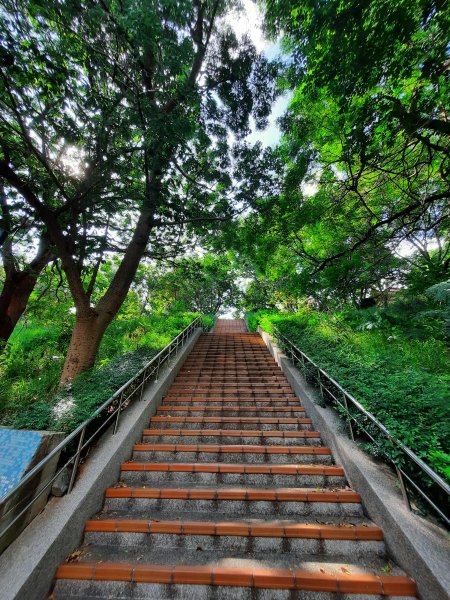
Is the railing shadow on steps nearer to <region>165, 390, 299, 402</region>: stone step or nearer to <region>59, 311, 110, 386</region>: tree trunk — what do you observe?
<region>165, 390, 299, 402</region>: stone step

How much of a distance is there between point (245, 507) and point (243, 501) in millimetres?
61

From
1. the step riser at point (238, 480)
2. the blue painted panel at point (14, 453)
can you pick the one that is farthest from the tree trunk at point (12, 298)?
the step riser at point (238, 480)

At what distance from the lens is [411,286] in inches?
258

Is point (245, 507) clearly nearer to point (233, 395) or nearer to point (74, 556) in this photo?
point (74, 556)

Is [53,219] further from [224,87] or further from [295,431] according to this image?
[295,431]

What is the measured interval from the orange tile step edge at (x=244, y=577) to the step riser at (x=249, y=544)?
0.30 m

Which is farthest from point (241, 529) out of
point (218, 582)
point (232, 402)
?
point (232, 402)

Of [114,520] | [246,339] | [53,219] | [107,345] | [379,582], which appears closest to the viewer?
[379,582]

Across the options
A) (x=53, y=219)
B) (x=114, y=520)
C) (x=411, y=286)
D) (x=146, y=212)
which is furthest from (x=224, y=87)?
(x=114, y=520)

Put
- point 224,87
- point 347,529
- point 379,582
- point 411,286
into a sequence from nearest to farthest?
point 379,582
point 347,529
point 224,87
point 411,286

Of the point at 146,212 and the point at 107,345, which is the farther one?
the point at 107,345

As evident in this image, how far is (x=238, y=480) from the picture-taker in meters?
3.37

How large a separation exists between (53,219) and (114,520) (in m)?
5.02

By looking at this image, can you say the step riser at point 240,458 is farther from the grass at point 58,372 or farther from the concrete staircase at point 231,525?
the grass at point 58,372
